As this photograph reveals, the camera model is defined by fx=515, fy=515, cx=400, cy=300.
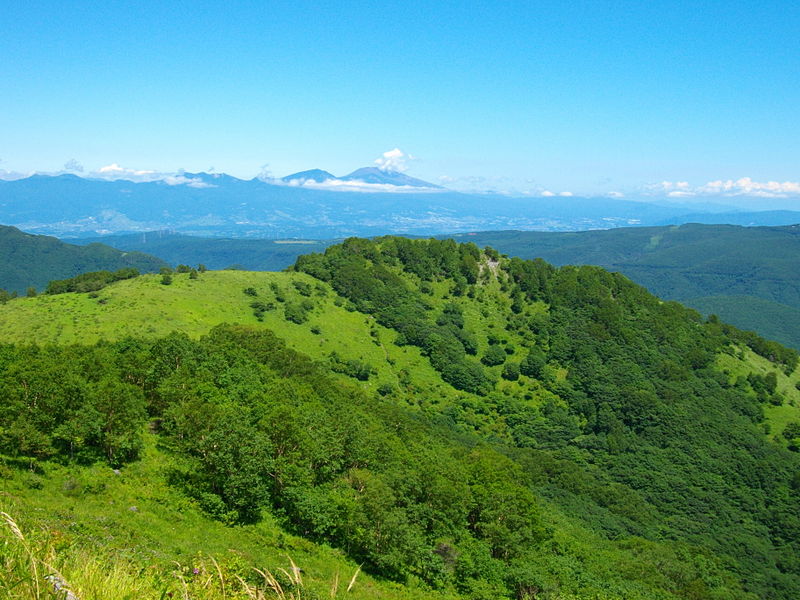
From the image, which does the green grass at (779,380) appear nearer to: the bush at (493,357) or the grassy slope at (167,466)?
the grassy slope at (167,466)

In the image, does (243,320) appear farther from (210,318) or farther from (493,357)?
(493,357)

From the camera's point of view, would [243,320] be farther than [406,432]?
Yes

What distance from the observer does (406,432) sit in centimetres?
6112

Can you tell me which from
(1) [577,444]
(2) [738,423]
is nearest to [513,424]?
(1) [577,444]

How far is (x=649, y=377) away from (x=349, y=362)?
7588 cm

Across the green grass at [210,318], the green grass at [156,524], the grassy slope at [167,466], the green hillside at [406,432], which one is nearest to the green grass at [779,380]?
the green hillside at [406,432]

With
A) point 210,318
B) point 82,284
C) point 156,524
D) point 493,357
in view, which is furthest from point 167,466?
→ point 493,357

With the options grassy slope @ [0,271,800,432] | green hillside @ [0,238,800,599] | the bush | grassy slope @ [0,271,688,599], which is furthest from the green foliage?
the bush

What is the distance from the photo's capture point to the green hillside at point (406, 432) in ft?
102

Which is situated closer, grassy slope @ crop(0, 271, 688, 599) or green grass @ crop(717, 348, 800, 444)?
grassy slope @ crop(0, 271, 688, 599)

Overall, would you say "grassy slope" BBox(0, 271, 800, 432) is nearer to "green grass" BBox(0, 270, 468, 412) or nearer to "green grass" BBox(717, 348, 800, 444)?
"green grass" BBox(0, 270, 468, 412)

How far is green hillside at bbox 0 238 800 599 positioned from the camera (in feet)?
102

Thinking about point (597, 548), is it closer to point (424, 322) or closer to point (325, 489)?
point (325, 489)

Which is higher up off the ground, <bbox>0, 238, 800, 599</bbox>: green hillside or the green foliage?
the green foliage
